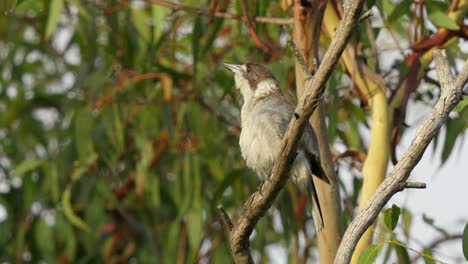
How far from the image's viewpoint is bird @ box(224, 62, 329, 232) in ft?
11.0

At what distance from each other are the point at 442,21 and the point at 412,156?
1.31 metres

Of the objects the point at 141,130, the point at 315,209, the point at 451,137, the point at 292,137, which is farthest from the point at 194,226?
the point at 292,137

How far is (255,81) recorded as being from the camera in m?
4.07

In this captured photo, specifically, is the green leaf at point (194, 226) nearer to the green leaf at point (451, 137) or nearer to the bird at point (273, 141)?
the bird at point (273, 141)

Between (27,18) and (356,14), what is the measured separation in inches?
158

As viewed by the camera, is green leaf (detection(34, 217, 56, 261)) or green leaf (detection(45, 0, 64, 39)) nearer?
green leaf (detection(45, 0, 64, 39))

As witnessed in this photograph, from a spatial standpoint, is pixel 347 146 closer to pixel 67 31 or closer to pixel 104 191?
pixel 104 191

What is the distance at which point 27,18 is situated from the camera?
5.86m

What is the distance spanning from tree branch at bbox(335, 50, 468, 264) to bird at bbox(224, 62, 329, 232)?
746mm

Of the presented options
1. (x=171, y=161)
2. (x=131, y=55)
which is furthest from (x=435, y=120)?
(x=171, y=161)

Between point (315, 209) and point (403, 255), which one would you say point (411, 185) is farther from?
point (403, 255)

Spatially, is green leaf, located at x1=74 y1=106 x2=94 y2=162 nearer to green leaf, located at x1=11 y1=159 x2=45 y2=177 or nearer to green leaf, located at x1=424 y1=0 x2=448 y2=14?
green leaf, located at x1=11 y1=159 x2=45 y2=177

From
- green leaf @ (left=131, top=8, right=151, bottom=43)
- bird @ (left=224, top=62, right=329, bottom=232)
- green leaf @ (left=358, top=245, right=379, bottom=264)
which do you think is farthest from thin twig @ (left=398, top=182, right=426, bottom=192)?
green leaf @ (left=131, top=8, right=151, bottom=43)

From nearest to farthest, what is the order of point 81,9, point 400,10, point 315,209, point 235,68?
point 315,209 < point 400,10 < point 235,68 < point 81,9
